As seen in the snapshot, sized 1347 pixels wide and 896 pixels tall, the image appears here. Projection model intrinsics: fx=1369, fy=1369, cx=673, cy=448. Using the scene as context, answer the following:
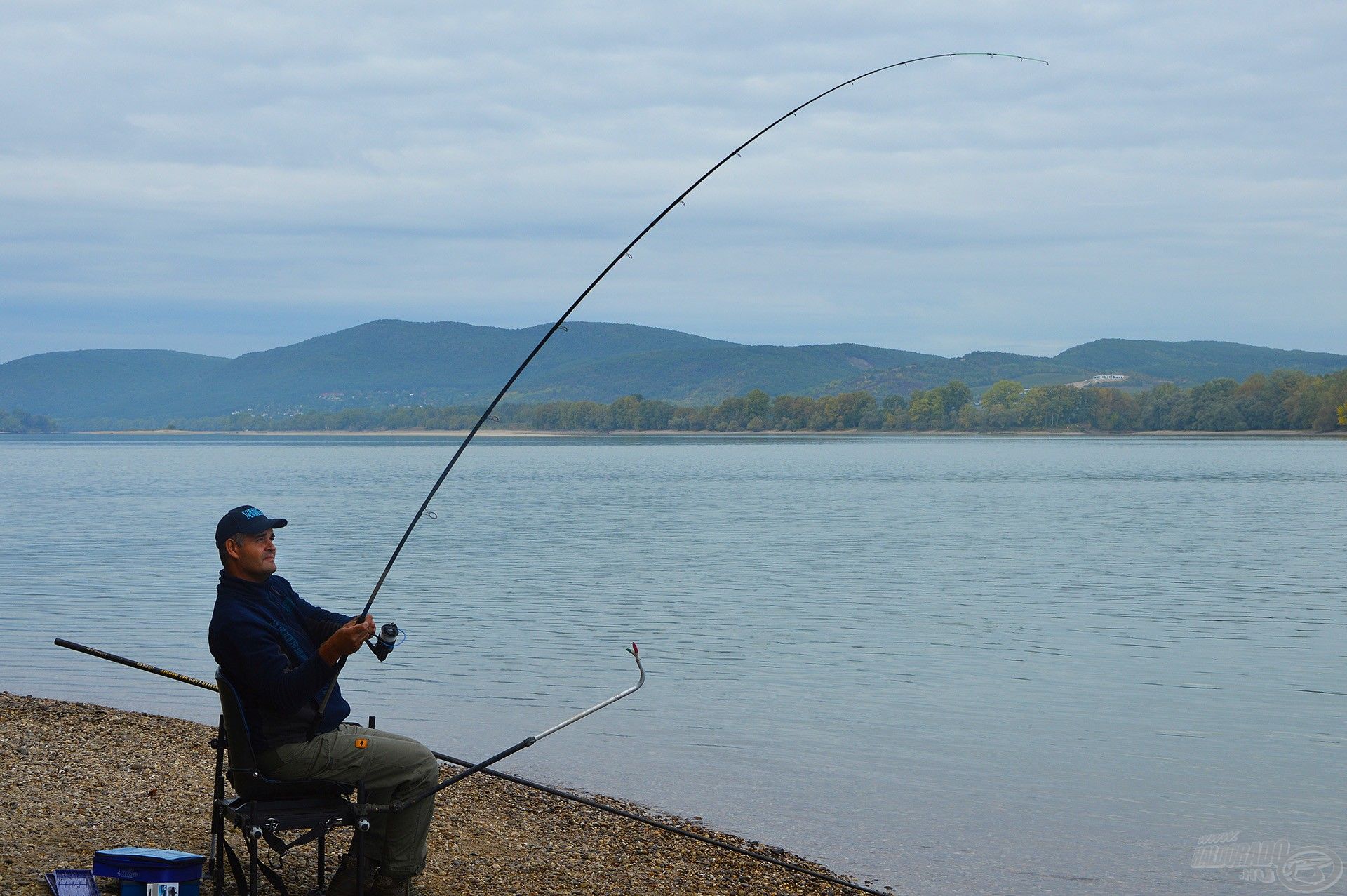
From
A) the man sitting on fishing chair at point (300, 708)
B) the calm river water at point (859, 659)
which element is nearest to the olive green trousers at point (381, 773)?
the man sitting on fishing chair at point (300, 708)

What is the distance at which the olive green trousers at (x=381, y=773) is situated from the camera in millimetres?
4746

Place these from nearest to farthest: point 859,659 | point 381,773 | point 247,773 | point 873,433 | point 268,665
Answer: point 268,665 < point 247,773 < point 381,773 < point 859,659 < point 873,433

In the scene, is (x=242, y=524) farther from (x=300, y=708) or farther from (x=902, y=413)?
(x=902, y=413)

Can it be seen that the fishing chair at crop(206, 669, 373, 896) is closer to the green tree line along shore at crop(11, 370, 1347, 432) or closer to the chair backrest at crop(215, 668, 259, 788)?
the chair backrest at crop(215, 668, 259, 788)

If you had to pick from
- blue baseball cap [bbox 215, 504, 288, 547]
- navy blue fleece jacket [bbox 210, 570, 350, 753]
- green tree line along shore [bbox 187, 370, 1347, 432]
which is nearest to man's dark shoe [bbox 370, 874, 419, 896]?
navy blue fleece jacket [bbox 210, 570, 350, 753]

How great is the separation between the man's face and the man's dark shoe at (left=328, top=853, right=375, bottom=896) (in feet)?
3.61

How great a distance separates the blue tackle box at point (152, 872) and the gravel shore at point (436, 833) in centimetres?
16

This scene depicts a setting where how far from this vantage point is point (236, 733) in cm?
471

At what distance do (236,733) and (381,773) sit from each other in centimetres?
52

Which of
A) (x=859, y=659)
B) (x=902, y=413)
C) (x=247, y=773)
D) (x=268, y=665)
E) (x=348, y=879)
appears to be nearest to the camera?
(x=268, y=665)

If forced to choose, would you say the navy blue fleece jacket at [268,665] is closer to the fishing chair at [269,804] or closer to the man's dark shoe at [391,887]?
the fishing chair at [269,804]

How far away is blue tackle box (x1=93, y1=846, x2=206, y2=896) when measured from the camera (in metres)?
4.81

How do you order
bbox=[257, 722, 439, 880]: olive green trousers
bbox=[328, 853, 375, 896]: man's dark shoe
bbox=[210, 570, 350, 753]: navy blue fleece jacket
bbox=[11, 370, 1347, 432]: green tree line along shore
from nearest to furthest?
bbox=[210, 570, 350, 753]: navy blue fleece jacket
bbox=[257, 722, 439, 880]: olive green trousers
bbox=[328, 853, 375, 896]: man's dark shoe
bbox=[11, 370, 1347, 432]: green tree line along shore

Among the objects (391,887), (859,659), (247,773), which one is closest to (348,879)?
(391,887)
